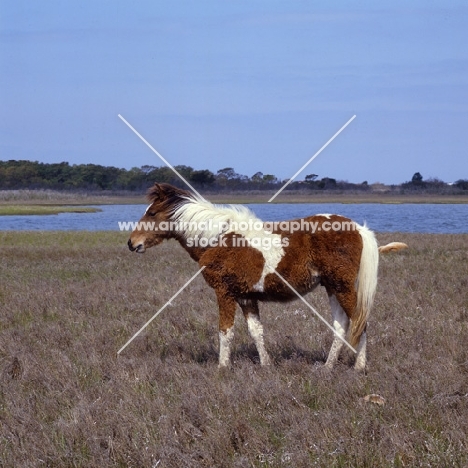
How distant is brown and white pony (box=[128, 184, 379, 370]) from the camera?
7.00 meters

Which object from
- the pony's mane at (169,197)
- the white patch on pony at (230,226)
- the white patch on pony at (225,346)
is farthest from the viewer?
the pony's mane at (169,197)

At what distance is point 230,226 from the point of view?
7355mm

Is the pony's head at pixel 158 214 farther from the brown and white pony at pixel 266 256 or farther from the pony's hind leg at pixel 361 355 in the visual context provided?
the pony's hind leg at pixel 361 355

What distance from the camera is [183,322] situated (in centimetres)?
966

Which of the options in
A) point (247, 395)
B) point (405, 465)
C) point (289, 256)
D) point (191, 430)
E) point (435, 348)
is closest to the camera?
point (405, 465)

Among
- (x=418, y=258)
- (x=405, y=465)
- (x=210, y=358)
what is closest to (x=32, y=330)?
(x=210, y=358)

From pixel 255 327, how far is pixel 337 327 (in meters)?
0.80

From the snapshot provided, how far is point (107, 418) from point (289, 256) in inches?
93.0

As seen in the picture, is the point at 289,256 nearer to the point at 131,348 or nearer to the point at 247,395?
the point at 247,395

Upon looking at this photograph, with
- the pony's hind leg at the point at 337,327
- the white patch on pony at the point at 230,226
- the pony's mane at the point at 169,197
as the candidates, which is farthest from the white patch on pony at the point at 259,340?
the pony's mane at the point at 169,197

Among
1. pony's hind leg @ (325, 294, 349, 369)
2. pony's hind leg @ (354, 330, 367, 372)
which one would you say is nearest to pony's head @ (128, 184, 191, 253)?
pony's hind leg @ (325, 294, 349, 369)

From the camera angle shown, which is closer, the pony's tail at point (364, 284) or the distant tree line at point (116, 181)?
the pony's tail at point (364, 284)

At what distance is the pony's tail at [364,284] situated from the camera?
7023 millimetres

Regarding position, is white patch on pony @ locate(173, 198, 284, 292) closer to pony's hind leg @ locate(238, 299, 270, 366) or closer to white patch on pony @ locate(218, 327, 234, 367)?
pony's hind leg @ locate(238, 299, 270, 366)
